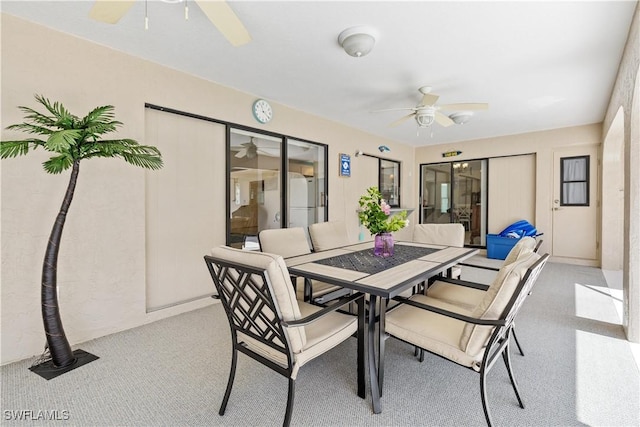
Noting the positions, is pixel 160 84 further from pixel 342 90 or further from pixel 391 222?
pixel 391 222

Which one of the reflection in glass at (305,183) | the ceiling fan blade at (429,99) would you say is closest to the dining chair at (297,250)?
the reflection in glass at (305,183)

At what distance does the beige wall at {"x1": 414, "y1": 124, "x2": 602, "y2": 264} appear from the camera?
5277mm

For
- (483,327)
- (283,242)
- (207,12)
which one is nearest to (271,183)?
(283,242)

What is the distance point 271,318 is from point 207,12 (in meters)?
1.80

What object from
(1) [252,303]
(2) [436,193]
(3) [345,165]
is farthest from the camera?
(2) [436,193]

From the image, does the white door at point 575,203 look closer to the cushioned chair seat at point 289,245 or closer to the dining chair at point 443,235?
the dining chair at point 443,235

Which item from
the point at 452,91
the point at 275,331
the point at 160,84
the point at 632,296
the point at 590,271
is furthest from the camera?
the point at 590,271

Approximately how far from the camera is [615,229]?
15.9 ft

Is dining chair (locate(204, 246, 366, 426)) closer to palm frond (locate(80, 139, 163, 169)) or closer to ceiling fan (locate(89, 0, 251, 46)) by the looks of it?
palm frond (locate(80, 139, 163, 169))

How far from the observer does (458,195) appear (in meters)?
6.94

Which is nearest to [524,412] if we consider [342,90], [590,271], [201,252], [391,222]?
[391,222]

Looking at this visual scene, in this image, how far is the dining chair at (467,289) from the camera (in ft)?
6.68

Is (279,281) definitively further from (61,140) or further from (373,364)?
(61,140)

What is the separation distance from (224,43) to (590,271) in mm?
6260
